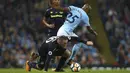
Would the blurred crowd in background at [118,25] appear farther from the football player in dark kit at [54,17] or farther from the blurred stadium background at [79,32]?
the football player in dark kit at [54,17]

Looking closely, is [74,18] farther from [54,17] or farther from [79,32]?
[79,32]

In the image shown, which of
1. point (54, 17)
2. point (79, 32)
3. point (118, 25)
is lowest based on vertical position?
point (79, 32)

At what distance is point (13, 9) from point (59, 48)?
→ 52.1ft

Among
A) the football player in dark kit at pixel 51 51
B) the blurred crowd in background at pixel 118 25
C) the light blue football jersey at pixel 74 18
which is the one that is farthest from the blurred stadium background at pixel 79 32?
the light blue football jersey at pixel 74 18

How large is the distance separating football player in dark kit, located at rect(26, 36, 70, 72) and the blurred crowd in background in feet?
36.8

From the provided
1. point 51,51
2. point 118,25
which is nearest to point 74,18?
point 51,51

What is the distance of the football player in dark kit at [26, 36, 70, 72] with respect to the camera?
17.5m

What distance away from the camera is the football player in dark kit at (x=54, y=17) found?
18344 mm

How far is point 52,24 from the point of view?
18484 mm

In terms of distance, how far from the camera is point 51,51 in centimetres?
1750

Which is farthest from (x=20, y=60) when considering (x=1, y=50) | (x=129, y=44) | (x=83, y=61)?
(x=129, y=44)

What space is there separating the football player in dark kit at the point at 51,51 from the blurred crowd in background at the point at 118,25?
36.8 feet

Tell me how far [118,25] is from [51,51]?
14958mm

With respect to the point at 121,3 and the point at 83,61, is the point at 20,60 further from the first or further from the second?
the point at 121,3
